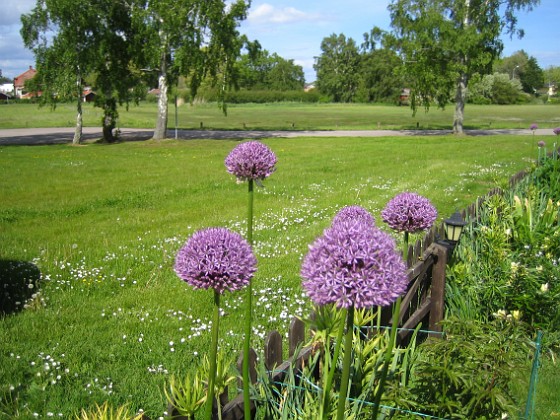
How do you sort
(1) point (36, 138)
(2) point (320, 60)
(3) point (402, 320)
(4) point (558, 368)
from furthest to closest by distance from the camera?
(2) point (320, 60) → (1) point (36, 138) → (4) point (558, 368) → (3) point (402, 320)

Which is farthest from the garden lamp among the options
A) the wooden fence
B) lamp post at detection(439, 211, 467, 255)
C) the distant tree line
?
the distant tree line

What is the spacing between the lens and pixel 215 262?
204 centimetres

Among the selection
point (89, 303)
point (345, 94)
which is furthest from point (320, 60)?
point (89, 303)

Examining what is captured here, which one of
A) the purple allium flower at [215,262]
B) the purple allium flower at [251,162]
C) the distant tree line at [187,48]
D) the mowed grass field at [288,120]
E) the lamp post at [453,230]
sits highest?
the distant tree line at [187,48]

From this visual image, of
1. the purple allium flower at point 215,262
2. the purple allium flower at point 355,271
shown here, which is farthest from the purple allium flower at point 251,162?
the purple allium flower at point 355,271

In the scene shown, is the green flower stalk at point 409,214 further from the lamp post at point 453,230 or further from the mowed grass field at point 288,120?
the mowed grass field at point 288,120

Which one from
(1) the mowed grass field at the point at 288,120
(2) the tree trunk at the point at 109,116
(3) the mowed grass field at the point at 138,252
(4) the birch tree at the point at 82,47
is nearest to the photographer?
(3) the mowed grass field at the point at 138,252

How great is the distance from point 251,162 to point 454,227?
7.11ft

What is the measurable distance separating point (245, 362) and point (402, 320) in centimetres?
218

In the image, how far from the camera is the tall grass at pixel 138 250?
4.09 m

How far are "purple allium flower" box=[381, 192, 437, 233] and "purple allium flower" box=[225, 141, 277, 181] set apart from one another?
84cm

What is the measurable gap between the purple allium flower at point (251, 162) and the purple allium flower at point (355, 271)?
1.29m

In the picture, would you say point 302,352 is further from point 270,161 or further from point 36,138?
point 36,138

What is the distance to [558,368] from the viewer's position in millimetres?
4324
